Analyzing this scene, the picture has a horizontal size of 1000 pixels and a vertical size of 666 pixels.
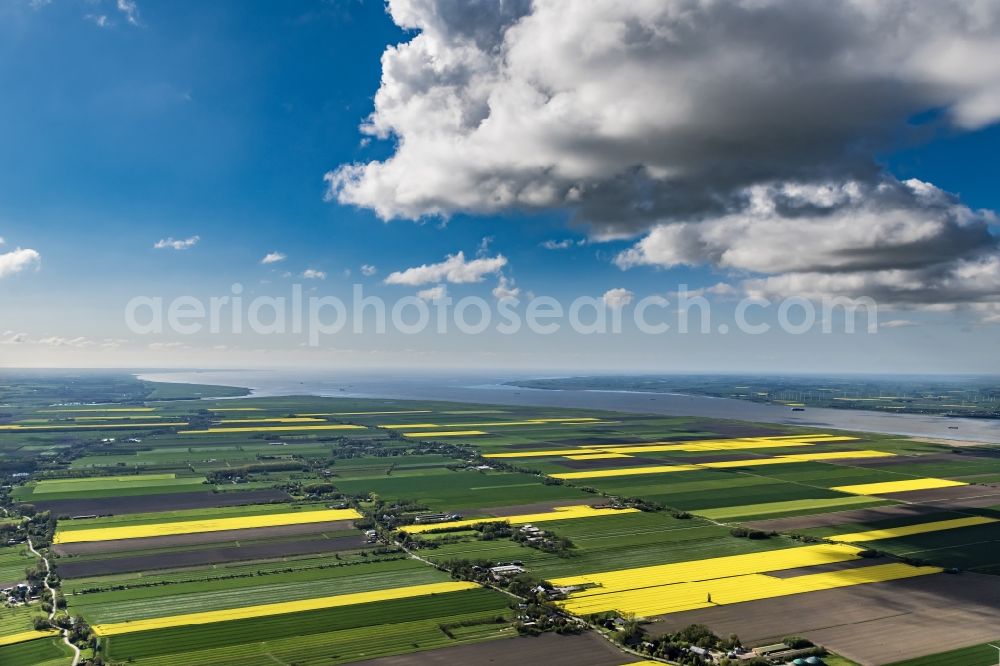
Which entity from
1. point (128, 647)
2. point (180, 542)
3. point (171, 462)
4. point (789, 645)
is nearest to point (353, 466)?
point (171, 462)

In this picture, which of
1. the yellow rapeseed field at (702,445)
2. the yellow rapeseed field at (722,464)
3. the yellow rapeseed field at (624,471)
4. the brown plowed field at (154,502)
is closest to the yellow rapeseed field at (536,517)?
the yellow rapeseed field at (624,471)

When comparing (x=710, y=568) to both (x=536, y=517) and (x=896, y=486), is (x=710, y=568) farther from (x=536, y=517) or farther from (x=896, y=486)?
(x=896, y=486)

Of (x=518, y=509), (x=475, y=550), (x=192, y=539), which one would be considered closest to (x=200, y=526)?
(x=192, y=539)

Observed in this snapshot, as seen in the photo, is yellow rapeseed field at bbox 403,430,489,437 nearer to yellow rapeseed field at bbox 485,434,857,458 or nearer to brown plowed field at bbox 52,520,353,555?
yellow rapeseed field at bbox 485,434,857,458

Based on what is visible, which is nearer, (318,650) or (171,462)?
(318,650)

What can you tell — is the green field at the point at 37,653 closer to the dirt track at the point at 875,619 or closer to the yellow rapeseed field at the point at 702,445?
the dirt track at the point at 875,619

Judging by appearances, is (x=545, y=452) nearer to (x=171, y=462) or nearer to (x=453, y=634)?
(x=171, y=462)

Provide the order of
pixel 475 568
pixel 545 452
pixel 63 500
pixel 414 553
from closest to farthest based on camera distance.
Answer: pixel 475 568 → pixel 414 553 → pixel 63 500 → pixel 545 452
